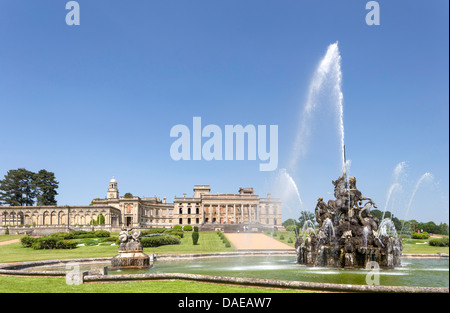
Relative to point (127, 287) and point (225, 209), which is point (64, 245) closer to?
point (127, 287)

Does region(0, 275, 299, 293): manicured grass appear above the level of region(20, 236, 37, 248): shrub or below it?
above

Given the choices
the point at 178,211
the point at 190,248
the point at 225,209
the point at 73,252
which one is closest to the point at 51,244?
the point at 73,252

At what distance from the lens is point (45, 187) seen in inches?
3600

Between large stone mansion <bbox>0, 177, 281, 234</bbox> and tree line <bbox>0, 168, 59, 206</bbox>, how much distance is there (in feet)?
28.6

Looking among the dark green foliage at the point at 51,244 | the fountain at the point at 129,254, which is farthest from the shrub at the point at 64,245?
the fountain at the point at 129,254

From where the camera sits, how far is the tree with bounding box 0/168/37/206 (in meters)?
88.4

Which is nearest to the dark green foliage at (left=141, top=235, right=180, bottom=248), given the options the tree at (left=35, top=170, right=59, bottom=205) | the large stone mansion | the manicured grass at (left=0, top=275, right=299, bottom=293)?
the manicured grass at (left=0, top=275, right=299, bottom=293)

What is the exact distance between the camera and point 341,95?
2136cm

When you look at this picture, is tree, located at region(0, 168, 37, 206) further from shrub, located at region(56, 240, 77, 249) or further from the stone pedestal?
the stone pedestal

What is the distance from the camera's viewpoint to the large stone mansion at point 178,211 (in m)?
87.2

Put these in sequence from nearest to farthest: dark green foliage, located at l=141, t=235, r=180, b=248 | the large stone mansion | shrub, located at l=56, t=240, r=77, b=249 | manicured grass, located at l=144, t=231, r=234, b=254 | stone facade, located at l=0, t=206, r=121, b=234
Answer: manicured grass, located at l=144, t=231, r=234, b=254 → shrub, located at l=56, t=240, r=77, b=249 → dark green foliage, located at l=141, t=235, r=180, b=248 → stone facade, located at l=0, t=206, r=121, b=234 → the large stone mansion

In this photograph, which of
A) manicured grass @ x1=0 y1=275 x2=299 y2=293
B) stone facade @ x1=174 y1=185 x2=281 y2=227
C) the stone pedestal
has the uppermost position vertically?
manicured grass @ x1=0 y1=275 x2=299 y2=293
